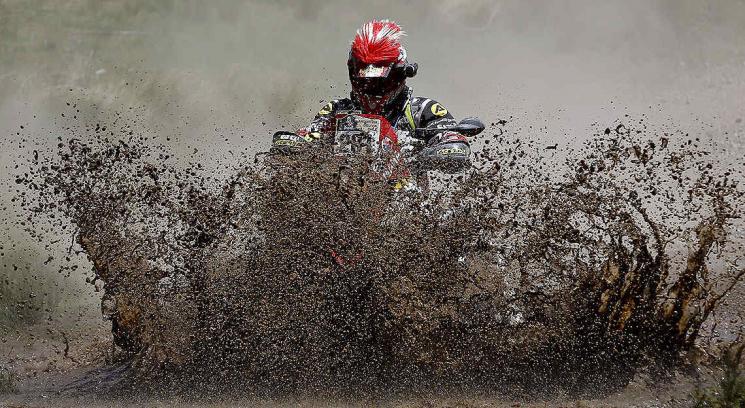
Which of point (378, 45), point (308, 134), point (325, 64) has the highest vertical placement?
point (325, 64)

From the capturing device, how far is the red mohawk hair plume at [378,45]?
657cm

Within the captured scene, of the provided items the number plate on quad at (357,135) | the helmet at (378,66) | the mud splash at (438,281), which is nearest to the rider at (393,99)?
the helmet at (378,66)

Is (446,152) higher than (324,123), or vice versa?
(324,123)

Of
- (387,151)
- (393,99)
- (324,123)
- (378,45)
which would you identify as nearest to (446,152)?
(387,151)

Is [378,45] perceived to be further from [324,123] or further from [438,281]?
[438,281]

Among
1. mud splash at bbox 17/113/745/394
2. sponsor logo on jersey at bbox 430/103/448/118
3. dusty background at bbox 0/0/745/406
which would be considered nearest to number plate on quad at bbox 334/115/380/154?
mud splash at bbox 17/113/745/394

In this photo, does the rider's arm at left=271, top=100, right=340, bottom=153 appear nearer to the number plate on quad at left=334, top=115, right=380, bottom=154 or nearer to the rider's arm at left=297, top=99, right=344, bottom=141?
the rider's arm at left=297, top=99, right=344, bottom=141

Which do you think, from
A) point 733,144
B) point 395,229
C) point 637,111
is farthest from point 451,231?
point 637,111

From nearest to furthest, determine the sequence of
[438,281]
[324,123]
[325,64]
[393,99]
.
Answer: [438,281] → [393,99] → [324,123] → [325,64]

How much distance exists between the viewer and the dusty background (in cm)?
1459

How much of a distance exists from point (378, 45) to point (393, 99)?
1.51ft

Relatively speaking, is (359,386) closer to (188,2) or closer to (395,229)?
(395,229)

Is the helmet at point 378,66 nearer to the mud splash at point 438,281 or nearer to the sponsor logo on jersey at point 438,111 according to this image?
the sponsor logo on jersey at point 438,111

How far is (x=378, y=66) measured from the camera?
657 cm
